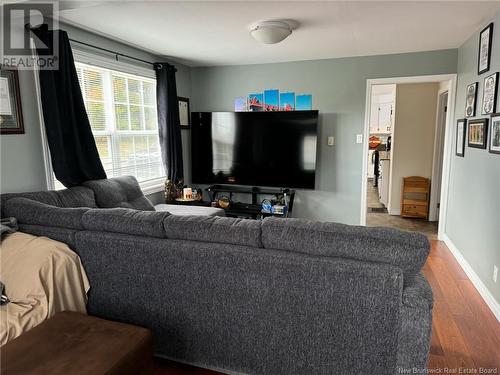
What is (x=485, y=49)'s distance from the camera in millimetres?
2820

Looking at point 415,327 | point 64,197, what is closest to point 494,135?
point 415,327

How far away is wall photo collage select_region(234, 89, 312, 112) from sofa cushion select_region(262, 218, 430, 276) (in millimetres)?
3080

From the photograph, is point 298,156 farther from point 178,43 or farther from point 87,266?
point 87,266

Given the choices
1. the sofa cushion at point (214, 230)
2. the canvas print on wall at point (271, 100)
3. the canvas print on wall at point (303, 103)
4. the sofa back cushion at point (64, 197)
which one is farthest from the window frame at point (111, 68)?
the canvas print on wall at point (303, 103)

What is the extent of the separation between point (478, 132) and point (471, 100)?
433mm

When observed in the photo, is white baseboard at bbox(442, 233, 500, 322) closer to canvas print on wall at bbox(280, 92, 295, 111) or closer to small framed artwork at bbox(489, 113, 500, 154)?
small framed artwork at bbox(489, 113, 500, 154)

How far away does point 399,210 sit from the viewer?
17.5 ft

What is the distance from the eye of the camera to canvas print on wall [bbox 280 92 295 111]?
174 inches

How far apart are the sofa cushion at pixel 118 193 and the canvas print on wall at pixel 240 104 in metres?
1.91

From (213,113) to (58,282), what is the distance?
10.6 ft

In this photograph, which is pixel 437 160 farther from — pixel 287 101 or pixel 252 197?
pixel 252 197

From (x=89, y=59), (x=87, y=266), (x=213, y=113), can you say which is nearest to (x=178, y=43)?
(x=89, y=59)

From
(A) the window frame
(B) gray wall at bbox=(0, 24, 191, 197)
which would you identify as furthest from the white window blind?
(B) gray wall at bbox=(0, 24, 191, 197)

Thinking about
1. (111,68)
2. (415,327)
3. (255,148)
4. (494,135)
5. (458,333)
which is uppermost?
(111,68)
